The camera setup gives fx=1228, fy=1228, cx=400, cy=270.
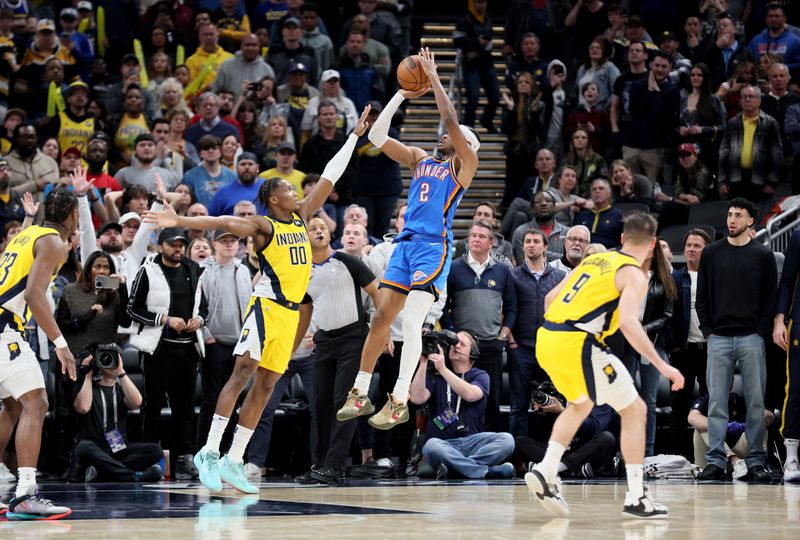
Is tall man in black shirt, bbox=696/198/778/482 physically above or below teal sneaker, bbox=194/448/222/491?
above

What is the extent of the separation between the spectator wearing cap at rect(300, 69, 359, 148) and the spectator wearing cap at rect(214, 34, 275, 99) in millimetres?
1168

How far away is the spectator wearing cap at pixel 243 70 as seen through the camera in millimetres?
16266

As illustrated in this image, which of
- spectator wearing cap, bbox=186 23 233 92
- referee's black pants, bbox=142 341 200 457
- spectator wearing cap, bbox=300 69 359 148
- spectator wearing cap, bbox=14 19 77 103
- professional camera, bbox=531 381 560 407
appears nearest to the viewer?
professional camera, bbox=531 381 560 407

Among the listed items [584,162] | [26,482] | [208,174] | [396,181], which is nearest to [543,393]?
[396,181]

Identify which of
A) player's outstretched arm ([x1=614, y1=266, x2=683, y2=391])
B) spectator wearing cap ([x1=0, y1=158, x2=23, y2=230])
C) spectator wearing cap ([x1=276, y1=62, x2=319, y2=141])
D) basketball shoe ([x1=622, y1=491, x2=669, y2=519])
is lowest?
basketball shoe ([x1=622, y1=491, x2=669, y2=519])

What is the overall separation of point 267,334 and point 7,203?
5154 millimetres

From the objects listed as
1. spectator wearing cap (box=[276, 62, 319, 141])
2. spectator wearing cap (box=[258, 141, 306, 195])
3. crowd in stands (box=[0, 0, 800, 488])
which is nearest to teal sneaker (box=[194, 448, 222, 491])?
crowd in stands (box=[0, 0, 800, 488])

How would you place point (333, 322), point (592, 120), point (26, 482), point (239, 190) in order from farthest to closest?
point (592, 120) → point (239, 190) → point (333, 322) → point (26, 482)

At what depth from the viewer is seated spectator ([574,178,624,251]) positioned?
1367cm

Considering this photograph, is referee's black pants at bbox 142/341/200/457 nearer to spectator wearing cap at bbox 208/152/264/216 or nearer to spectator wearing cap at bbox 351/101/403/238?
spectator wearing cap at bbox 208/152/264/216

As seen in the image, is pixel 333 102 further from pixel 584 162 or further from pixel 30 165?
pixel 30 165

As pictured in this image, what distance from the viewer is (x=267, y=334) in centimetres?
938

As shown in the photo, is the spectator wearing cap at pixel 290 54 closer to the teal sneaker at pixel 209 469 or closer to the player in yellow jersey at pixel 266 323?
the player in yellow jersey at pixel 266 323

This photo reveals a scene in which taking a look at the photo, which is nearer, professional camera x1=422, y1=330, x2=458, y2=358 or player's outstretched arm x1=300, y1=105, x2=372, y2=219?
player's outstretched arm x1=300, y1=105, x2=372, y2=219
